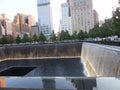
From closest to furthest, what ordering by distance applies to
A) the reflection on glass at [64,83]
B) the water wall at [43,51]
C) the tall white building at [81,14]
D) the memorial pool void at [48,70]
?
the reflection on glass at [64,83] < the memorial pool void at [48,70] < the water wall at [43,51] < the tall white building at [81,14]

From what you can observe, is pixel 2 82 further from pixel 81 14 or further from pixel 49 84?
pixel 81 14

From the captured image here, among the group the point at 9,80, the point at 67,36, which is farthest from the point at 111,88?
the point at 67,36

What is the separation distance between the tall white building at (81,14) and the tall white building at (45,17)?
17.1 m

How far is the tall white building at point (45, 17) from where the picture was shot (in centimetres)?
11056

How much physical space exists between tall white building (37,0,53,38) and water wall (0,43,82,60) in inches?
3101

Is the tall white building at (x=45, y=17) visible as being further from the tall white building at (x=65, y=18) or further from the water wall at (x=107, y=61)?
the water wall at (x=107, y=61)

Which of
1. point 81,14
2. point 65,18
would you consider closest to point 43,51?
point 81,14

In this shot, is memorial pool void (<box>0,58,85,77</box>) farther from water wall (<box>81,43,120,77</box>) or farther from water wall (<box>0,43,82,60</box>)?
water wall (<box>0,43,82,60</box>)

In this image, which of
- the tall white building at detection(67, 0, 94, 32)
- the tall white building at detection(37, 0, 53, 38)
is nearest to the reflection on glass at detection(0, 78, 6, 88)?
the tall white building at detection(67, 0, 94, 32)

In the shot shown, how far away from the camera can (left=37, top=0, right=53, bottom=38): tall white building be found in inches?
4353

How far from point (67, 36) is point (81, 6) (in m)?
31.7

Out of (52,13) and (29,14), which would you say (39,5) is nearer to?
(52,13)

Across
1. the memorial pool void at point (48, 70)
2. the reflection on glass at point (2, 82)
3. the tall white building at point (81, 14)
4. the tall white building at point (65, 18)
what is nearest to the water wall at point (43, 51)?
the memorial pool void at point (48, 70)

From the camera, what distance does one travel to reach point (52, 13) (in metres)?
111
